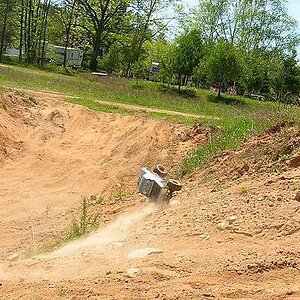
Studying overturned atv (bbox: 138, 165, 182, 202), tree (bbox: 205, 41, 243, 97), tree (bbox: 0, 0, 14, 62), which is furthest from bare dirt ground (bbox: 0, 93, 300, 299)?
tree (bbox: 0, 0, 14, 62)

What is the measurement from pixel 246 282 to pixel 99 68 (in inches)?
1923

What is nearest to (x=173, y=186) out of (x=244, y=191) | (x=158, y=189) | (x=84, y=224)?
(x=158, y=189)

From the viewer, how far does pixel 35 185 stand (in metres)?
12.9

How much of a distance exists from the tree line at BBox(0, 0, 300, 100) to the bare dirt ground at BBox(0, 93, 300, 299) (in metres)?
25.0

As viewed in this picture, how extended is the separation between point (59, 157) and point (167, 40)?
35523 millimetres

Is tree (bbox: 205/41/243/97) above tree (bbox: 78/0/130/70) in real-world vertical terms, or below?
below

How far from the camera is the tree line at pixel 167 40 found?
39.0m

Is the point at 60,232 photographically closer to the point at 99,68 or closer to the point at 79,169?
the point at 79,169

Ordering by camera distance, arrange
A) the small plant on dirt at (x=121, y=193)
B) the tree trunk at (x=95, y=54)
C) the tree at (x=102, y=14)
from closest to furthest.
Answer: the small plant on dirt at (x=121, y=193) → the tree at (x=102, y=14) → the tree trunk at (x=95, y=54)

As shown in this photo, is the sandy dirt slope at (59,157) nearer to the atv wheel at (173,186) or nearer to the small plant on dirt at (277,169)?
the atv wheel at (173,186)

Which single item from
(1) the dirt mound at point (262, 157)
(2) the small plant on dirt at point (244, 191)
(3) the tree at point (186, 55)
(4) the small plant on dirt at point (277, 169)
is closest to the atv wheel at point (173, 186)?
(1) the dirt mound at point (262, 157)

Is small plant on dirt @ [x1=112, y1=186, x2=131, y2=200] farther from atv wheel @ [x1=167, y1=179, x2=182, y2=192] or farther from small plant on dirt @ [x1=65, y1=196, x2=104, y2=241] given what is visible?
atv wheel @ [x1=167, y1=179, x2=182, y2=192]

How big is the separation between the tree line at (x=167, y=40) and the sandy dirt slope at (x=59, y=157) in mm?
21380

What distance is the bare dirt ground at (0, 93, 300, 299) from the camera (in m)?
4.68
